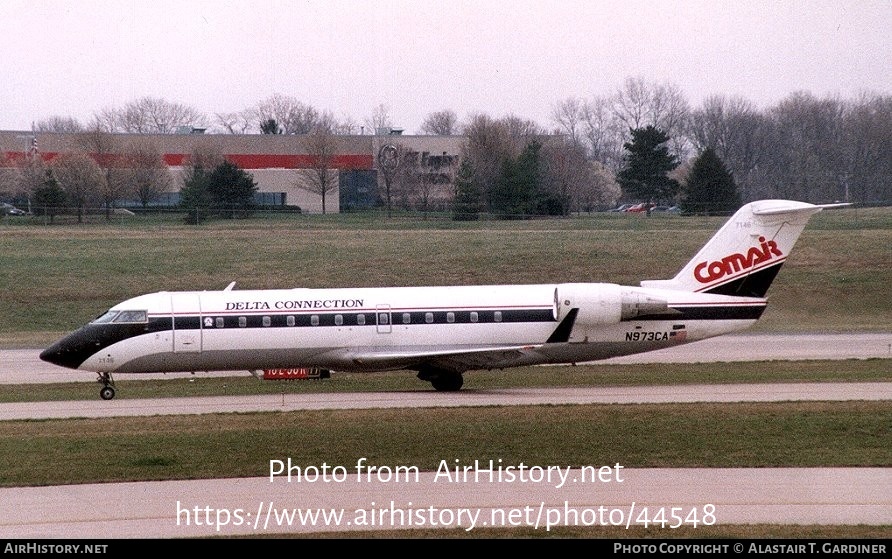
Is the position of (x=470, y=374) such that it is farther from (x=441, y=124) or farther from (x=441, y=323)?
(x=441, y=124)

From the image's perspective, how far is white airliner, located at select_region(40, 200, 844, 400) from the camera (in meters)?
28.2

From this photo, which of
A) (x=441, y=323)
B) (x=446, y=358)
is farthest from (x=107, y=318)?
(x=446, y=358)

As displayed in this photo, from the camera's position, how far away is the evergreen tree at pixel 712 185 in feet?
159

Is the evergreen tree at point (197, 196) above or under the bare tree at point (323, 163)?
under

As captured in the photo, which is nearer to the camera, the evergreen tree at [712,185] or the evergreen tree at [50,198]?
the evergreen tree at [712,185]

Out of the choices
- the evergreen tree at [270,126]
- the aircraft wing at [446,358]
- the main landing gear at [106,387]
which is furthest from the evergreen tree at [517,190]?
the main landing gear at [106,387]

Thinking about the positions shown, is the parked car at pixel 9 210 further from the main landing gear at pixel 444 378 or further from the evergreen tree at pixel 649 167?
the main landing gear at pixel 444 378

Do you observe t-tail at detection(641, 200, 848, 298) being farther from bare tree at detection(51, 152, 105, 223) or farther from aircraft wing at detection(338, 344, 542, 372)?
bare tree at detection(51, 152, 105, 223)

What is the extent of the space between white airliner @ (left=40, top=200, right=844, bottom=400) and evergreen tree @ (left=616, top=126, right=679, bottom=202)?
91.3ft

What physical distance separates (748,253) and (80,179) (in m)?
56.9

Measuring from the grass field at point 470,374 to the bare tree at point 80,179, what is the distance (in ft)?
16.4

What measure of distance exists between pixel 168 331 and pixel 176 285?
28593 mm

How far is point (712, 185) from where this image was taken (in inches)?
1955

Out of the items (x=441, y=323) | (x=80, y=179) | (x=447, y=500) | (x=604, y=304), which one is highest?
(x=80, y=179)
